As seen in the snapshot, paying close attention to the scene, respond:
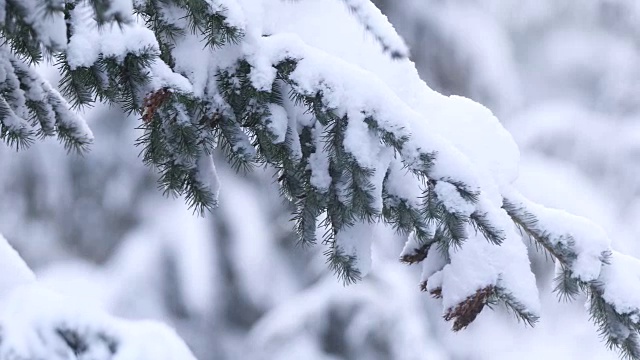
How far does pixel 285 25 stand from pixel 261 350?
340 cm

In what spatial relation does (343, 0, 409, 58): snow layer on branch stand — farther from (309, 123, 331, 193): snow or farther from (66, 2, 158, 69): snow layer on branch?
(66, 2, 158, 69): snow layer on branch

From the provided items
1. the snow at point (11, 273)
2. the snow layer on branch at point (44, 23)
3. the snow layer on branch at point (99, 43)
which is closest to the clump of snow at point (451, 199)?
the snow layer on branch at point (99, 43)

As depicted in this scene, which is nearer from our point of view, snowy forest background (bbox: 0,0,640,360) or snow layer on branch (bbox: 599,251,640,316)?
→ snow layer on branch (bbox: 599,251,640,316)

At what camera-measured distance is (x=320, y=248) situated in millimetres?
4785

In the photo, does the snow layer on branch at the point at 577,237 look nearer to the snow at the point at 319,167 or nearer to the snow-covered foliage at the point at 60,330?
the snow at the point at 319,167

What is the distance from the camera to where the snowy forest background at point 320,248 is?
177 inches

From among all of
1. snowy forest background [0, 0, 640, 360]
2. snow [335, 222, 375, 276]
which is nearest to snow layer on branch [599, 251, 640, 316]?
snow [335, 222, 375, 276]

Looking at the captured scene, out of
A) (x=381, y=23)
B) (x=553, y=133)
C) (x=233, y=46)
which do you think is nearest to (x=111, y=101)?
(x=233, y=46)

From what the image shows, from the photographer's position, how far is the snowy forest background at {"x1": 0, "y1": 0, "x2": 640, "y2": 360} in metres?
4.49

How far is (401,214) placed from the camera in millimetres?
1425

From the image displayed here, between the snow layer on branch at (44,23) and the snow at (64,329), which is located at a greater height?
the snow layer on branch at (44,23)

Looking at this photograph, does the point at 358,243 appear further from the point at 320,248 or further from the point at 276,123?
the point at 320,248

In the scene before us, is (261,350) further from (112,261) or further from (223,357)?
(112,261)

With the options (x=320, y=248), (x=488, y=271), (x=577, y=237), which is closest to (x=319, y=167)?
(x=488, y=271)
